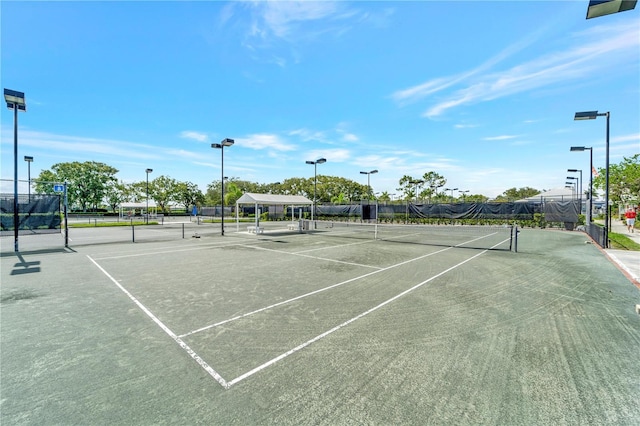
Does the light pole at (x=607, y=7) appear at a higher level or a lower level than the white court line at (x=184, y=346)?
higher

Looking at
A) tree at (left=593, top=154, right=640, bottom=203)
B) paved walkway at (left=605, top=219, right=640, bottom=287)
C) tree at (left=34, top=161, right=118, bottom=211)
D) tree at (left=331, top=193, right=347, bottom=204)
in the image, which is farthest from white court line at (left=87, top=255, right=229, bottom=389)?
tree at (left=34, top=161, right=118, bottom=211)

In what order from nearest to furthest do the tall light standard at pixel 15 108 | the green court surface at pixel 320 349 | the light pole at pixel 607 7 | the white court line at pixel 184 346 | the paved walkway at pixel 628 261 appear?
the green court surface at pixel 320 349 < the white court line at pixel 184 346 < the light pole at pixel 607 7 < the paved walkway at pixel 628 261 < the tall light standard at pixel 15 108

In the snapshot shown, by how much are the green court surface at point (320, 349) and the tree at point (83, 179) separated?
230 ft

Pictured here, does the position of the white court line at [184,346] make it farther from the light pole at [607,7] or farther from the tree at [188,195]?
the tree at [188,195]

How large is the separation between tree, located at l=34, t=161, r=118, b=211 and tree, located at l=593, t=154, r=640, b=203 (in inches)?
3679

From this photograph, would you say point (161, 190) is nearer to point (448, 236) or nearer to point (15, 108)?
point (15, 108)

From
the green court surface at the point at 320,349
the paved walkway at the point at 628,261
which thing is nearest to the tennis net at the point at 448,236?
the paved walkway at the point at 628,261

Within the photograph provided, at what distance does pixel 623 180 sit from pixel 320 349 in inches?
2050

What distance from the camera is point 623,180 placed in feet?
120

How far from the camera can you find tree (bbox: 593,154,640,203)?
1344 inches

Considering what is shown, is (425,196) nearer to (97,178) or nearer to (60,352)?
(60,352)

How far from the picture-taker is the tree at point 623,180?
34125 millimetres

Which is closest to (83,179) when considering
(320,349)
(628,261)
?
(320,349)

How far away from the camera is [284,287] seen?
24.2ft
